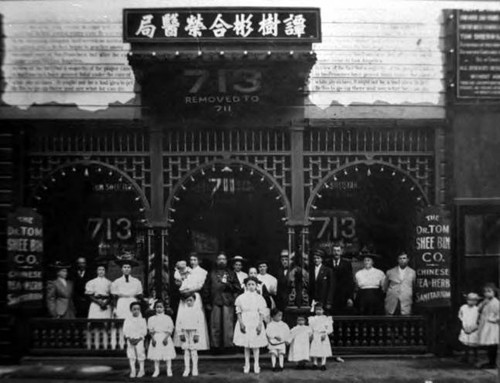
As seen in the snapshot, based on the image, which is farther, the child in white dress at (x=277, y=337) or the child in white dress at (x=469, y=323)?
the child in white dress at (x=469, y=323)

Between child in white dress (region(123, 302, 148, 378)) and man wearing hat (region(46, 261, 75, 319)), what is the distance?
6.06ft

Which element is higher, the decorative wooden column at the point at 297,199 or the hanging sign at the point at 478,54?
the hanging sign at the point at 478,54

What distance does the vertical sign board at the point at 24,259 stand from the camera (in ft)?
34.8

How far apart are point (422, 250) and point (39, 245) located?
6472 mm

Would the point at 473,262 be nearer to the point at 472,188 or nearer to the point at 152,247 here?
the point at 472,188

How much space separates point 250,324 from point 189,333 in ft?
3.13

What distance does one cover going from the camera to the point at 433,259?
10.8 m

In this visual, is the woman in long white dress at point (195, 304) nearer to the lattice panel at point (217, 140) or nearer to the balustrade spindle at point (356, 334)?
the lattice panel at point (217, 140)

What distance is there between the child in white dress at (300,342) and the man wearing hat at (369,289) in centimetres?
161

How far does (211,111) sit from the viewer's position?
1080cm

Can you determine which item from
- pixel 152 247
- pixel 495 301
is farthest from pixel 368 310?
pixel 152 247

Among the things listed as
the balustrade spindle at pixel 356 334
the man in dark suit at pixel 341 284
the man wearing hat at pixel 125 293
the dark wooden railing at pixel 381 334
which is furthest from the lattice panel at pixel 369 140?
the man wearing hat at pixel 125 293

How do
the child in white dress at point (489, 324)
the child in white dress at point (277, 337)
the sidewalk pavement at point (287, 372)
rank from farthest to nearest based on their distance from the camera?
the child in white dress at point (489, 324) < the child in white dress at point (277, 337) < the sidewalk pavement at point (287, 372)

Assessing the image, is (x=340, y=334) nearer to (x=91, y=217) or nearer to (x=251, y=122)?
(x=251, y=122)
